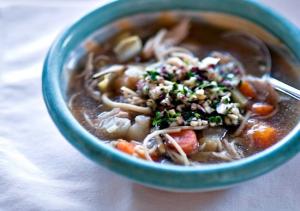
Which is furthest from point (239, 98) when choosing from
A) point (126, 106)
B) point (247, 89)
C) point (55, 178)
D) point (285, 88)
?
point (55, 178)

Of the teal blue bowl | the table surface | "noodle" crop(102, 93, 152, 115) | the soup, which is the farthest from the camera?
"noodle" crop(102, 93, 152, 115)

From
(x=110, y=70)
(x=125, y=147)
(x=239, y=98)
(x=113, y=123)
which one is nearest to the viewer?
(x=125, y=147)

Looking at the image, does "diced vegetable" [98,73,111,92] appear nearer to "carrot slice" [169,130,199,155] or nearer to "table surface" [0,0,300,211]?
"table surface" [0,0,300,211]

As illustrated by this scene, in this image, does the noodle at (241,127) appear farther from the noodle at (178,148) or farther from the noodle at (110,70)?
the noodle at (110,70)

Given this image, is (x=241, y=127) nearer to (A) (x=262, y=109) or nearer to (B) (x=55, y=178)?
(A) (x=262, y=109)

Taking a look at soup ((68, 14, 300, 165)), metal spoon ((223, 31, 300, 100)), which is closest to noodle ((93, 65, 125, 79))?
soup ((68, 14, 300, 165))

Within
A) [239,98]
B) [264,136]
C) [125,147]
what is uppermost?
[239,98]

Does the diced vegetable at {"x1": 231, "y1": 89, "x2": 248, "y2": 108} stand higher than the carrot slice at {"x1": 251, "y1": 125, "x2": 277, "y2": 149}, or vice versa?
the diced vegetable at {"x1": 231, "y1": 89, "x2": 248, "y2": 108}
